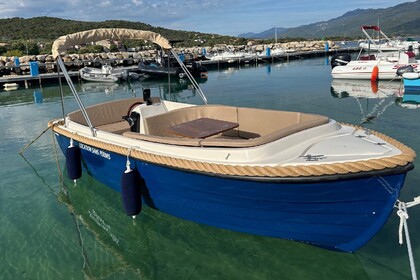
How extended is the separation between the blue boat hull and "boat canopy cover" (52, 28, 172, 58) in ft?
9.70

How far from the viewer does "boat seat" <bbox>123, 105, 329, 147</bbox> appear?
16.8ft

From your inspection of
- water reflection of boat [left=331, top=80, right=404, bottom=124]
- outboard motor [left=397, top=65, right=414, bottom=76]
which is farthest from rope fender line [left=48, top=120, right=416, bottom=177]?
outboard motor [left=397, top=65, right=414, bottom=76]

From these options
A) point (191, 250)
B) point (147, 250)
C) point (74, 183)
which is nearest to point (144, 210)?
point (147, 250)

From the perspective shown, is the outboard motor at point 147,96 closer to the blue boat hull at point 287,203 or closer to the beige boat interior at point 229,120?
the beige boat interior at point 229,120

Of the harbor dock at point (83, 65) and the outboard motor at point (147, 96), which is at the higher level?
the harbor dock at point (83, 65)

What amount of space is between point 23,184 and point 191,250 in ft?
15.7

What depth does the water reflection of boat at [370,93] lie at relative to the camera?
13381mm

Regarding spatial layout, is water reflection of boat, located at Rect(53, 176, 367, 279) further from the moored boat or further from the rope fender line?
the rope fender line

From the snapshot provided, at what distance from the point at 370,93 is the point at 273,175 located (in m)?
15.8

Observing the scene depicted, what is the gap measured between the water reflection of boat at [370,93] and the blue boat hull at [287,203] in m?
8.50

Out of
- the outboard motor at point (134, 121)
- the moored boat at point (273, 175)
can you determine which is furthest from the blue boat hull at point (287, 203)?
A: the outboard motor at point (134, 121)

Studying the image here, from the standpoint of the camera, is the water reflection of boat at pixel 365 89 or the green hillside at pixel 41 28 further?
the green hillside at pixel 41 28

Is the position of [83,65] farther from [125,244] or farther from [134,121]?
[125,244]

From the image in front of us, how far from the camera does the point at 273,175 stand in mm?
3857
